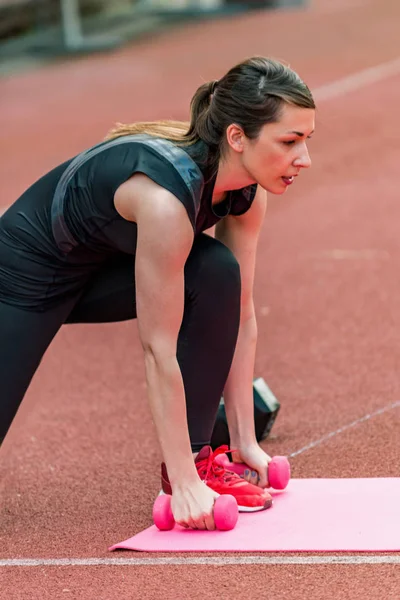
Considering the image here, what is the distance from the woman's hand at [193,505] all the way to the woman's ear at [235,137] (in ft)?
3.21

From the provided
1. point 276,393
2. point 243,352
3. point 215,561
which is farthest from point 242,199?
point 276,393

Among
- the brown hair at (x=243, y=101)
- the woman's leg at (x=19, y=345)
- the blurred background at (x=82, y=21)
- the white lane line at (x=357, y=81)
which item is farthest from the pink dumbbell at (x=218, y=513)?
the blurred background at (x=82, y=21)

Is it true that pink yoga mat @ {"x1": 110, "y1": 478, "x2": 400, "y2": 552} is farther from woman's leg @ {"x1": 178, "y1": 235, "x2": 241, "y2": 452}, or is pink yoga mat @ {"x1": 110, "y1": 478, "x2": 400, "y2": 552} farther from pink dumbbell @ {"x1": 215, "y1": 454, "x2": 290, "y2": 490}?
woman's leg @ {"x1": 178, "y1": 235, "x2": 241, "y2": 452}

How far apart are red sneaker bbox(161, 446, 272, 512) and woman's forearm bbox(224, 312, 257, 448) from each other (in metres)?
0.19

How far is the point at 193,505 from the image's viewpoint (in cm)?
334

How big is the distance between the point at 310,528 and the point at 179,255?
2.95 feet

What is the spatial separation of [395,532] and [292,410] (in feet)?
4.36

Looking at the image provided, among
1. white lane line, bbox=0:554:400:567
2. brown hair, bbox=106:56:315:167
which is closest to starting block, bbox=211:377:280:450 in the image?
white lane line, bbox=0:554:400:567

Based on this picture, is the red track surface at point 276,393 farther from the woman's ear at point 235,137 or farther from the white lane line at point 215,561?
the woman's ear at point 235,137

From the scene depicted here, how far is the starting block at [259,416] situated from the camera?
4008mm

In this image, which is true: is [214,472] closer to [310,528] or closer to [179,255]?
[310,528]

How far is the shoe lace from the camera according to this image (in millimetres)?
3557

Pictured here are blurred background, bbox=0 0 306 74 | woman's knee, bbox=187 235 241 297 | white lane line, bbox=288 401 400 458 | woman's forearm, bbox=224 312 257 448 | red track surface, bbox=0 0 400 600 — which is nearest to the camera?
red track surface, bbox=0 0 400 600

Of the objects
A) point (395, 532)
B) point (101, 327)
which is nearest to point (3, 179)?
point (101, 327)
